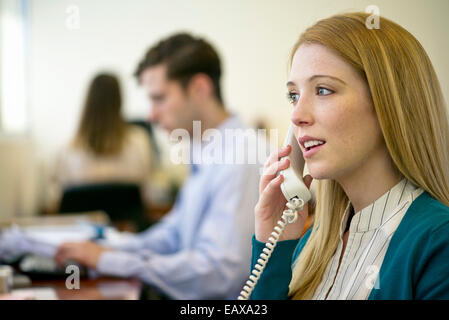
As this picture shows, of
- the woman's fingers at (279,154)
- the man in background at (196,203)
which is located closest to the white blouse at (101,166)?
the man in background at (196,203)

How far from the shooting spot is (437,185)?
80 centimetres

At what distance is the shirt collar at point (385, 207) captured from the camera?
818 mm

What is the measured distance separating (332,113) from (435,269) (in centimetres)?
25

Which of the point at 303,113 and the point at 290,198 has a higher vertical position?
the point at 303,113

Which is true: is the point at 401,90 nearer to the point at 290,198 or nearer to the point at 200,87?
the point at 290,198

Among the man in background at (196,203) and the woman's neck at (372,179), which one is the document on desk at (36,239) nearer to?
the man in background at (196,203)

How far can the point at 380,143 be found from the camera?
798 mm

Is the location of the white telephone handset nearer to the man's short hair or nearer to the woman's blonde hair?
the woman's blonde hair

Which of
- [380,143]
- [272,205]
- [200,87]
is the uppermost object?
[200,87]

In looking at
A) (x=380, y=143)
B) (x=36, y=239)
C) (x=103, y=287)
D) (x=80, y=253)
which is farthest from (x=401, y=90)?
(x=36, y=239)

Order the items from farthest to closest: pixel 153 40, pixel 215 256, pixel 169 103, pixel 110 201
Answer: pixel 110 201 → pixel 169 103 → pixel 215 256 → pixel 153 40

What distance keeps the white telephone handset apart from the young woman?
2.2 inches

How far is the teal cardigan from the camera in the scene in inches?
28.2
